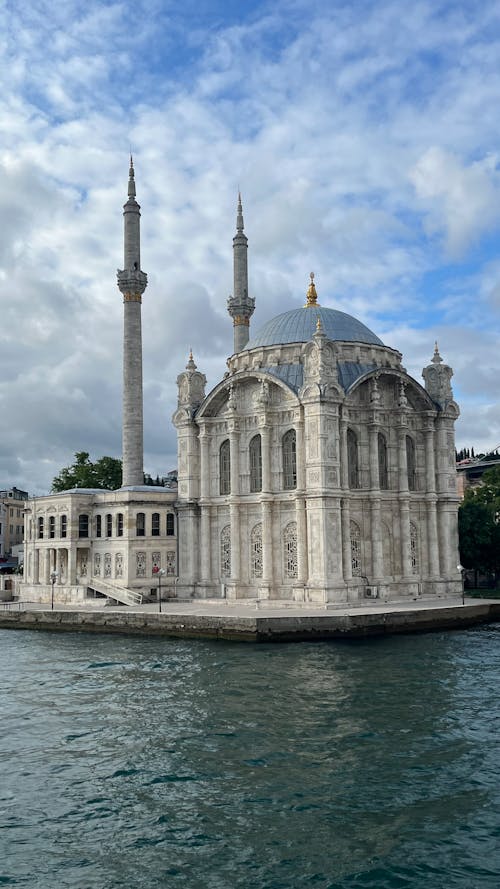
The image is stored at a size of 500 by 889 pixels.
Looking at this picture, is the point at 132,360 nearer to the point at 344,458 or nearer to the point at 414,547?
the point at 344,458

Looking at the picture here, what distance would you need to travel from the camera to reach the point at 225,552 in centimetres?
5041

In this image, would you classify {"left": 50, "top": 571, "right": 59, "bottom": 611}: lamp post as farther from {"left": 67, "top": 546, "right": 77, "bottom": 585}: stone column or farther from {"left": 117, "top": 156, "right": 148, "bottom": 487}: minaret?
{"left": 117, "top": 156, "right": 148, "bottom": 487}: minaret

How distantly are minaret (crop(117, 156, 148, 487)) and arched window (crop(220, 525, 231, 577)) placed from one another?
8.09m

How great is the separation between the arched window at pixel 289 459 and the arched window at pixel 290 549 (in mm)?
2300

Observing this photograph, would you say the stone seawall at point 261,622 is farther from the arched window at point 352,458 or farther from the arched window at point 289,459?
the arched window at point 352,458

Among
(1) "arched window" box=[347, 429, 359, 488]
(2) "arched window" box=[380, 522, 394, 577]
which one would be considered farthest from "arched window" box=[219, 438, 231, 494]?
(2) "arched window" box=[380, 522, 394, 577]

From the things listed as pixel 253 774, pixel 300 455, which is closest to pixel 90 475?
pixel 300 455

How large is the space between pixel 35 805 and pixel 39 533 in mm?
38627

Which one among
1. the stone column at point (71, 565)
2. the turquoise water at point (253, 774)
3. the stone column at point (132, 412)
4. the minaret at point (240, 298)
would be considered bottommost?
the turquoise water at point (253, 774)

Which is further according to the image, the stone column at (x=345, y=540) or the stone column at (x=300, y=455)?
the stone column at (x=300, y=455)

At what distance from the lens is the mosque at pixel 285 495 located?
44594mm

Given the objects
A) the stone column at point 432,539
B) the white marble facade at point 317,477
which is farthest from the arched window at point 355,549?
the stone column at point 432,539

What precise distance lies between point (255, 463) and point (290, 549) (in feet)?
19.0

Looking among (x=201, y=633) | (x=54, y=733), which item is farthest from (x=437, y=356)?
(x=54, y=733)
